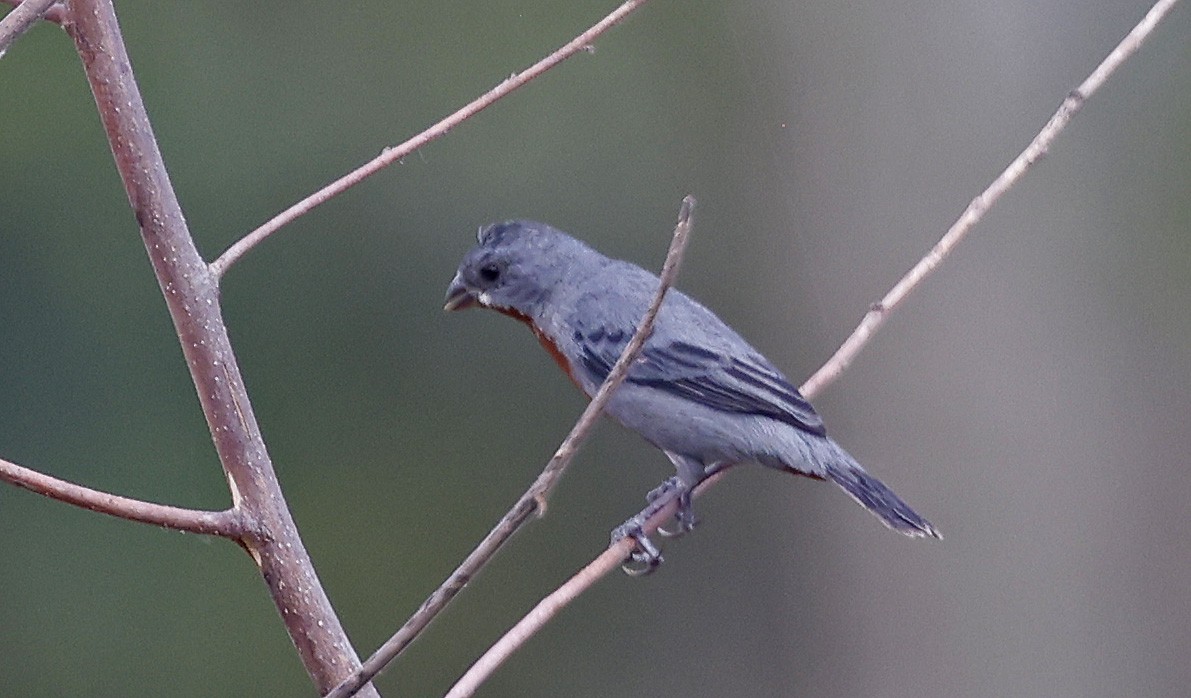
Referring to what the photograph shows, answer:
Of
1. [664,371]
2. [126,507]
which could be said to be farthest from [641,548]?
[126,507]

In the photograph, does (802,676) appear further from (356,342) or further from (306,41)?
(306,41)

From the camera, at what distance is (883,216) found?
3.50m

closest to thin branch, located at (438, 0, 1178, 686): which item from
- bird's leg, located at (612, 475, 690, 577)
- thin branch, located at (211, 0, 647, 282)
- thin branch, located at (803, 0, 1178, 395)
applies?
thin branch, located at (803, 0, 1178, 395)

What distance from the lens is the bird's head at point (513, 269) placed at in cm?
236

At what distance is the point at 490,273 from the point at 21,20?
4.46ft

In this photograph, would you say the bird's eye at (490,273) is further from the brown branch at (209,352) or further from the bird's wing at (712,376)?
the brown branch at (209,352)

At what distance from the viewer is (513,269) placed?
237 centimetres

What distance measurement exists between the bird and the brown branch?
1.90 feet

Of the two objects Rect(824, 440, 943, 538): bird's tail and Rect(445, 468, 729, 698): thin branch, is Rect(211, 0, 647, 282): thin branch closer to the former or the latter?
Rect(445, 468, 729, 698): thin branch

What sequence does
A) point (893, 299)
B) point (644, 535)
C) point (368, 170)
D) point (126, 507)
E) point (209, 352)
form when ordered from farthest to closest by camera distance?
point (644, 535) < point (893, 299) < point (368, 170) < point (209, 352) < point (126, 507)

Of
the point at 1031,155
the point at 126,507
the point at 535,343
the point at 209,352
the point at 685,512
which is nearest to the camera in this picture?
the point at 126,507

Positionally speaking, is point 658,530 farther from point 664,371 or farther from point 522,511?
point 522,511

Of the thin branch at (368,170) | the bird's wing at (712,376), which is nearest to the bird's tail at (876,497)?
the bird's wing at (712,376)

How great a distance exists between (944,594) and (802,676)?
43 cm
